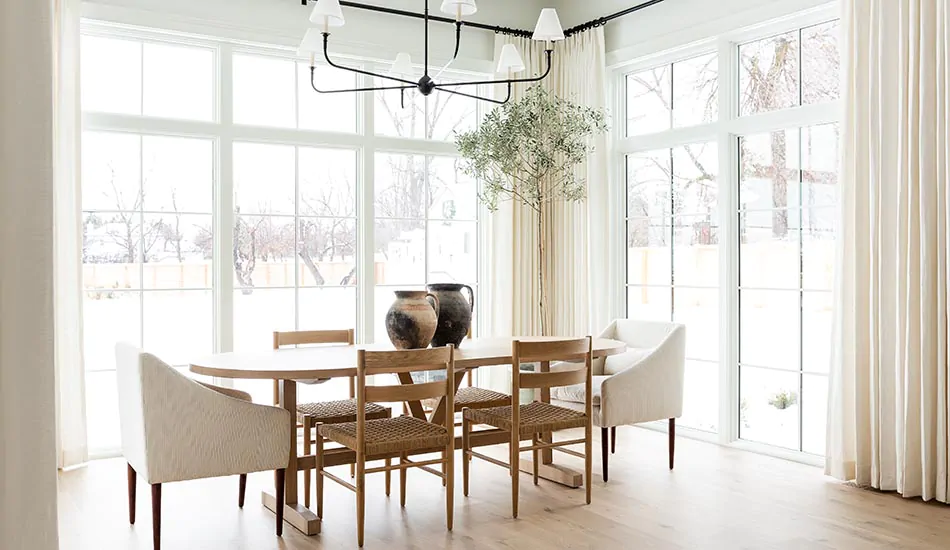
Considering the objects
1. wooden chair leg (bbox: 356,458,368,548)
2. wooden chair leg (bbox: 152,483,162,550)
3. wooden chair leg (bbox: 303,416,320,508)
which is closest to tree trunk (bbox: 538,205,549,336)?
wooden chair leg (bbox: 303,416,320,508)

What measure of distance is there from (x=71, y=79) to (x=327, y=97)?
1719 millimetres

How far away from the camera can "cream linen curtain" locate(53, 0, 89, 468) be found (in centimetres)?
461

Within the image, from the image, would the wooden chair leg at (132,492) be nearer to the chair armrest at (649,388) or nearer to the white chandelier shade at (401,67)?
the chair armrest at (649,388)

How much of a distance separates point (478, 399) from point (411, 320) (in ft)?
2.68

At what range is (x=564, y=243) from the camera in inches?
253

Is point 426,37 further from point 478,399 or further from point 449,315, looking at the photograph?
point 478,399

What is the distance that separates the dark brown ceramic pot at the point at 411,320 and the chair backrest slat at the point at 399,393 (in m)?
0.52

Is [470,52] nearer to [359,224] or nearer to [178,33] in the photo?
[359,224]

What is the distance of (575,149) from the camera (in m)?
5.73

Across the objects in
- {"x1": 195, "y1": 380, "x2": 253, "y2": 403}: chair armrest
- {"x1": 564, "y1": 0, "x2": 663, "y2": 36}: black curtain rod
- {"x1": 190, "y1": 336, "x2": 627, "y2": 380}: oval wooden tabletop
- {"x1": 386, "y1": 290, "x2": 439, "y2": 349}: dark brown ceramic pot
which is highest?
{"x1": 564, "y1": 0, "x2": 663, "y2": 36}: black curtain rod

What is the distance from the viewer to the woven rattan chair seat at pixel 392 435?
333 cm

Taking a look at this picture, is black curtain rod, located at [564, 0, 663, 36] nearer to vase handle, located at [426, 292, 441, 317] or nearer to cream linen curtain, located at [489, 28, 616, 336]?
cream linen curtain, located at [489, 28, 616, 336]

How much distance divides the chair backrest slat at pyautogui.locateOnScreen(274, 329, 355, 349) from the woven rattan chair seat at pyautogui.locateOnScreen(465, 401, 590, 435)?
1.03 meters

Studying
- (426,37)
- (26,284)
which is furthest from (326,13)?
(26,284)
